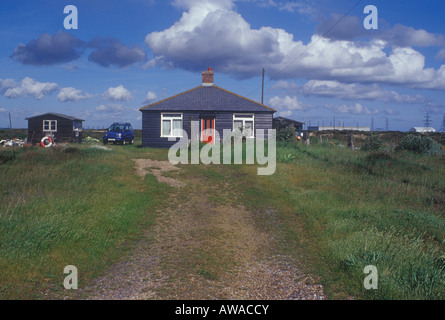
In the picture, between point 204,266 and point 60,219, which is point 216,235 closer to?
point 204,266

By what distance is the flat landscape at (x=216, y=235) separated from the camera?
4.77 meters

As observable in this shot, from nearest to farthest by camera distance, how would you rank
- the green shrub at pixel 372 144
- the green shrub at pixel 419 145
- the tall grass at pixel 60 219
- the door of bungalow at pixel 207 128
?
1. the tall grass at pixel 60 219
2. the green shrub at pixel 419 145
3. the green shrub at pixel 372 144
4. the door of bungalow at pixel 207 128

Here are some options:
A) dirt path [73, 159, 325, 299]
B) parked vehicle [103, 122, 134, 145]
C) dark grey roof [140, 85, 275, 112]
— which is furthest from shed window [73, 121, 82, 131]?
dirt path [73, 159, 325, 299]

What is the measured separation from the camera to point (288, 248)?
21.4ft

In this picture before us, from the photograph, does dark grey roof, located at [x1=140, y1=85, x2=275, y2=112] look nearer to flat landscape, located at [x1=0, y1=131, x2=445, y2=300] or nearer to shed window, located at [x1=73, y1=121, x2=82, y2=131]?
shed window, located at [x1=73, y1=121, x2=82, y2=131]

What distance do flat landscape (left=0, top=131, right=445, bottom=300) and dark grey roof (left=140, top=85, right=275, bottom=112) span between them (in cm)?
1484

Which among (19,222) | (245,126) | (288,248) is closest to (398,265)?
(288,248)

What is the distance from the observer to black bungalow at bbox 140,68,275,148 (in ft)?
90.1

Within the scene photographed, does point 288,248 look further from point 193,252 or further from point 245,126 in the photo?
point 245,126

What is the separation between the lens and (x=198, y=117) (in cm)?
2750

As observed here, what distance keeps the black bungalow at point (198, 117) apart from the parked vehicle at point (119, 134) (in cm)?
520

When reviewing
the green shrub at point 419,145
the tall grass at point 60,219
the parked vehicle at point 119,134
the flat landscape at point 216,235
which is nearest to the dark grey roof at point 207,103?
the parked vehicle at point 119,134

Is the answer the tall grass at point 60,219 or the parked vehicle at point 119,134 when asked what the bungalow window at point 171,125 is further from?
the tall grass at point 60,219

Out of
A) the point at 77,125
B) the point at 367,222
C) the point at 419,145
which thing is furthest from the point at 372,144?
the point at 77,125
